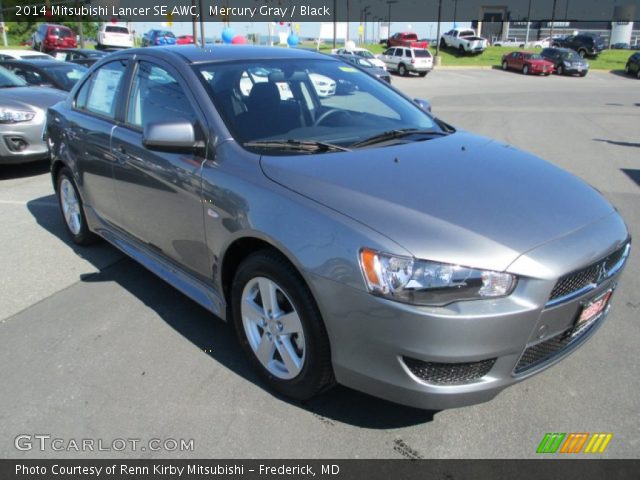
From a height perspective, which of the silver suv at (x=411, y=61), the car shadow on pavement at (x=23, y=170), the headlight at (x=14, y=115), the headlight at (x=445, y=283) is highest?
the silver suv at (x=411, y=61)

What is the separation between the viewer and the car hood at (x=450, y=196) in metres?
2.19

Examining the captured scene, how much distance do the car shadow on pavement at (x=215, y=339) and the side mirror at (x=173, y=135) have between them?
3.99ft

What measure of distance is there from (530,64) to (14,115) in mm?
36114

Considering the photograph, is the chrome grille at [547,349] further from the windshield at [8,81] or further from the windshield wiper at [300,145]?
the windshield at [8,81]

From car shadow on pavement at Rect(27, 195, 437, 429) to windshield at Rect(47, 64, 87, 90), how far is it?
5.71 meters

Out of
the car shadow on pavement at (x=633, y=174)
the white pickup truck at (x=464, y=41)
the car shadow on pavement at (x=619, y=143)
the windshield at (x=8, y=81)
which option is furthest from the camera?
the white pickup truck at (x=464, y=41)

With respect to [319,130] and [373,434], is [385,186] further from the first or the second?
[373,434]

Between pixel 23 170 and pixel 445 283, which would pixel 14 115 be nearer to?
pixel 23 170

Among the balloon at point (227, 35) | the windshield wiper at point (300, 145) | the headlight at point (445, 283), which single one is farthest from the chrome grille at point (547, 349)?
the balloon at point (227, 35)

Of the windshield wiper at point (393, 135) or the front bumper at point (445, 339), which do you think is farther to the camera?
the windshield wiper at point (393, 135)

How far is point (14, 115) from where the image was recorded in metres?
7.30

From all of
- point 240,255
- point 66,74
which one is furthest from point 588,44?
point 240,255

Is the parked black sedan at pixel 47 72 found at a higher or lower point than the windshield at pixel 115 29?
lower

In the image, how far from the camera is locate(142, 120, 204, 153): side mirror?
292 cm
